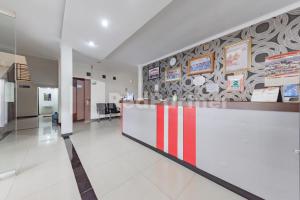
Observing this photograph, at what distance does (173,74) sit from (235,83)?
1750 millimetres

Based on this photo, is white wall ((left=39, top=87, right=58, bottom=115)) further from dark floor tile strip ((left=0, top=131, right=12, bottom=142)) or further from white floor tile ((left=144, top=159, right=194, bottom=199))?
white floor tile ((left=144, top=159, right=194, bottom=199))

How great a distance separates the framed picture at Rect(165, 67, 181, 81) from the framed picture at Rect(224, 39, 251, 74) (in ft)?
4.27

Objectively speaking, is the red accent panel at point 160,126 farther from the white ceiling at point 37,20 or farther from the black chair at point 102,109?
the black chair at point 102,109

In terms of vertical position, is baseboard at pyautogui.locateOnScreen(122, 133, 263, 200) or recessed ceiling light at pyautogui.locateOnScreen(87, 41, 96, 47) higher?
recessed ceiling light at pyautogui.locateOnScreen(87, 41, 96, 47)

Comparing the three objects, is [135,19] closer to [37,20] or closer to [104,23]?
[104,23]

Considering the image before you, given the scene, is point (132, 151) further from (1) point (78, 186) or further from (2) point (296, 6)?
(2) point (296, 6)

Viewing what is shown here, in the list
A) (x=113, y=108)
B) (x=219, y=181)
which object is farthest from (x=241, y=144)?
(x=113, y=108)

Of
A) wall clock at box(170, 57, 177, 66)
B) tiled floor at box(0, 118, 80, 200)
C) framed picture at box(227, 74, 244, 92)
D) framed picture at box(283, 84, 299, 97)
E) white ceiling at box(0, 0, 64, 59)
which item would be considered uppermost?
white ceiling at box(0, 0, 64, 59)

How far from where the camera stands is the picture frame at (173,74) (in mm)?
3656

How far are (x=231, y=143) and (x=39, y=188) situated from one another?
2489 mm

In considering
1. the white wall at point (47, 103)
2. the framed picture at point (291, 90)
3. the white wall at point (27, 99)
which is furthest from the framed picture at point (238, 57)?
the white wall at point (47, 103)

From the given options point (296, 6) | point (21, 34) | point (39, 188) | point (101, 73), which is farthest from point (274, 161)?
point (101, 73)

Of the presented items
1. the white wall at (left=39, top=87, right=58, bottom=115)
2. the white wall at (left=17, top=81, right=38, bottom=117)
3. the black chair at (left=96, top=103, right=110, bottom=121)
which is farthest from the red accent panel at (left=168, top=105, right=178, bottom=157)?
the white wall at (left=39, top=87, right=58, bottom=115)

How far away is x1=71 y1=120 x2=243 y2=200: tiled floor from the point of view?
147cm
